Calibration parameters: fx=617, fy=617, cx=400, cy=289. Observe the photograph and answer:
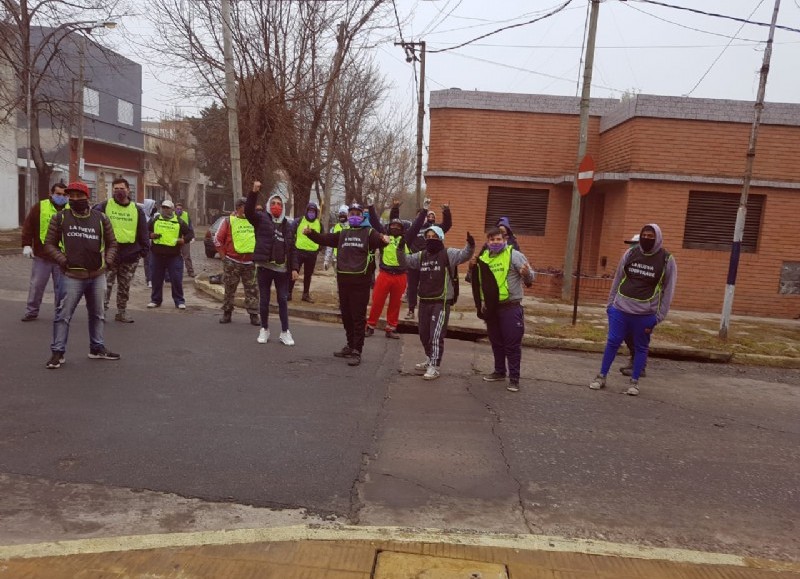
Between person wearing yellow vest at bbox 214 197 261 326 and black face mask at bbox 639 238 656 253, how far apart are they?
17.4ft


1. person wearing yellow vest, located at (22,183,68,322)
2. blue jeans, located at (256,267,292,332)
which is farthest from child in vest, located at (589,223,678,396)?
person wearing yellow vest, located at (22,183,68,322)

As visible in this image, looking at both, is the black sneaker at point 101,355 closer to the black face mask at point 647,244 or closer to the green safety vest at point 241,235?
the green safety vest at point 241,235

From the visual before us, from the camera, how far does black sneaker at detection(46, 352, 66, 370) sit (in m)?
6.21

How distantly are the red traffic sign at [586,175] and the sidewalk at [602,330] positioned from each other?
232 centimetres

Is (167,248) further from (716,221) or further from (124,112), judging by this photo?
(124,112)

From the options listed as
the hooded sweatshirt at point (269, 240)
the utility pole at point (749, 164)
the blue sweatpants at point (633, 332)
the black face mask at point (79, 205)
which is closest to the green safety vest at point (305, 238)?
the hooded sweatshirt at point (269, 240)

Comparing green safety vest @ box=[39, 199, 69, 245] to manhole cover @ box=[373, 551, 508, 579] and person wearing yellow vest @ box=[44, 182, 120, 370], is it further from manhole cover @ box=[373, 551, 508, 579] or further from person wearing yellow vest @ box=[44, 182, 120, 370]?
manhole cover @ box=[373, 551, 508, 579]

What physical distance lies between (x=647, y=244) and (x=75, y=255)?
5.97m

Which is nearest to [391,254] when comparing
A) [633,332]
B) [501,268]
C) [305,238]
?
[501,268]

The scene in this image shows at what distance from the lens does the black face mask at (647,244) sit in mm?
6612

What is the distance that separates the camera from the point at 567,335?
975 cm

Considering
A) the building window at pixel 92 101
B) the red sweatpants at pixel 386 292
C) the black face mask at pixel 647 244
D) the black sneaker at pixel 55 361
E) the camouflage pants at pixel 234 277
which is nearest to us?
the black sneaker at pixel 55 361

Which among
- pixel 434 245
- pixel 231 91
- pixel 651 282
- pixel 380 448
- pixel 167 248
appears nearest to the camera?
pixel 380 448

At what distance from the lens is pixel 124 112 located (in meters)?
37.9
